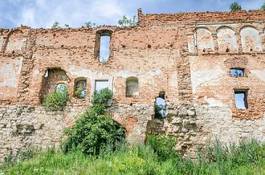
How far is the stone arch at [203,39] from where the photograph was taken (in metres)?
18.0

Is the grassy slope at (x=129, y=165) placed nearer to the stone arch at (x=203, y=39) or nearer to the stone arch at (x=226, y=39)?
the stone arch at (x=226, y=39)

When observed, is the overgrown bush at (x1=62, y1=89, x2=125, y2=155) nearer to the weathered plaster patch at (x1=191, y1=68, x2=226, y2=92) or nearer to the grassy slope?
the grassy slope

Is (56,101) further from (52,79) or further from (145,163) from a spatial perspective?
(145,163)

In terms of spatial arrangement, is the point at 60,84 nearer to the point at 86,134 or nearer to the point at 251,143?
the point at 86,134

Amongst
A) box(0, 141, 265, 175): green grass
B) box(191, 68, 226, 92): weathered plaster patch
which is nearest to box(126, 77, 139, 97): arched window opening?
box(191, 68, 226, 92): weathered plaster patch

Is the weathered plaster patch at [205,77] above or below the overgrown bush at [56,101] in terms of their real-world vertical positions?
above

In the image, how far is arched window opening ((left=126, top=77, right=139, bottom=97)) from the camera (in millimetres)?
17578

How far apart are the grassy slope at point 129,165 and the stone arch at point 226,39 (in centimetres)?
538

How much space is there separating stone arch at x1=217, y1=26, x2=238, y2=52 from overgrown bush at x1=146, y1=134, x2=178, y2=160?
17.0 ft

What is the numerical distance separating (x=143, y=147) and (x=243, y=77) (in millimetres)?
5773

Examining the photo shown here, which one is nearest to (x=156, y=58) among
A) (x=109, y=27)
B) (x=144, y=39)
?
(x=144, y=39)

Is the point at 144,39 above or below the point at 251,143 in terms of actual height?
above

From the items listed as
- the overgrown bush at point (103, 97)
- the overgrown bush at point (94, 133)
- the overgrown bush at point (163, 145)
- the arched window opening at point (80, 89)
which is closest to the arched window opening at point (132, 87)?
the overgrown bush at point (103, 97)

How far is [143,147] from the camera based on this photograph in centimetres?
1507
